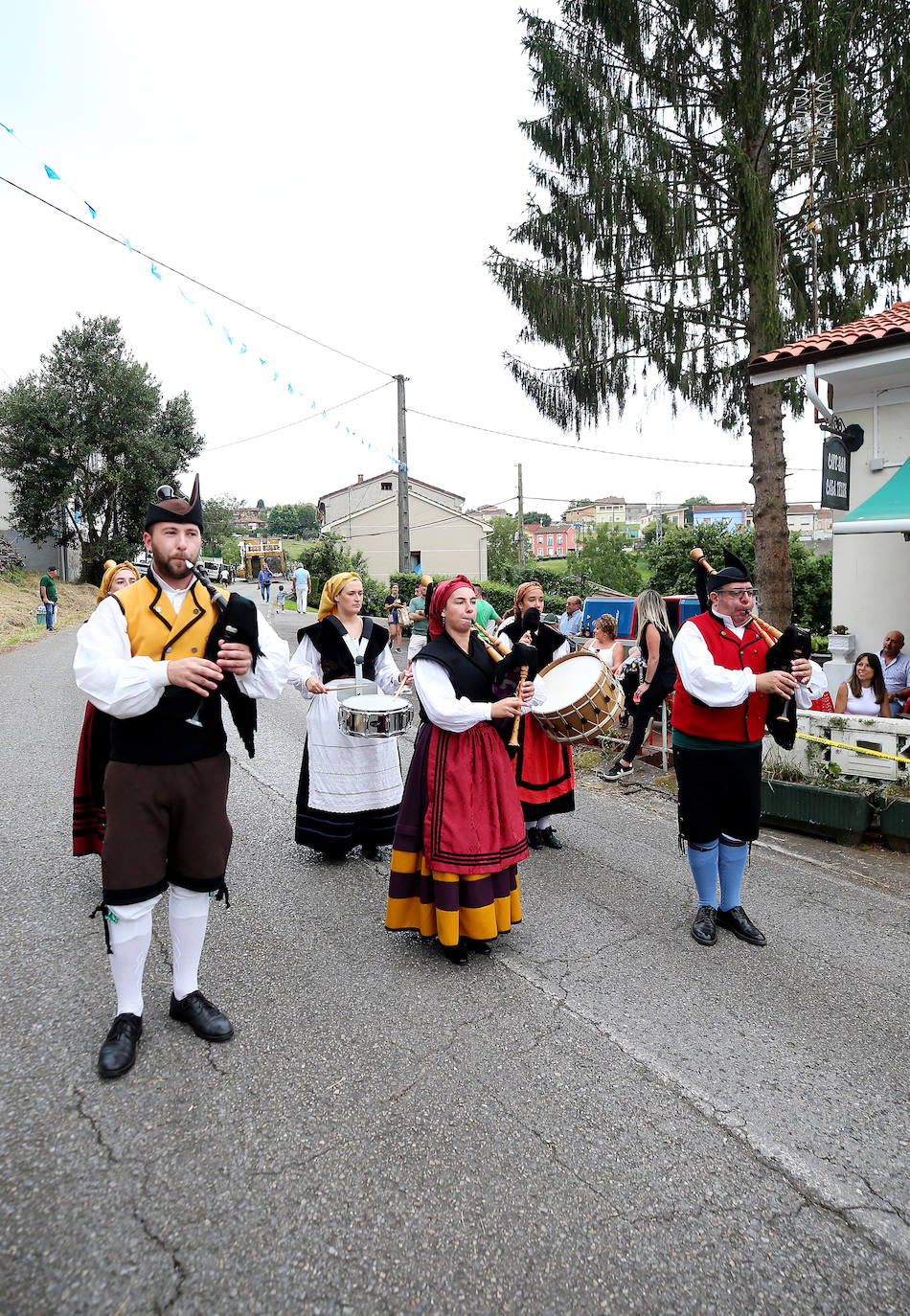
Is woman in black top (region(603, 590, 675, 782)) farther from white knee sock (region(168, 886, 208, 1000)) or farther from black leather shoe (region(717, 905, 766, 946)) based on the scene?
white knee sock (region(168, 886, 208, 1000))

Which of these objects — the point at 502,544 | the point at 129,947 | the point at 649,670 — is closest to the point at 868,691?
the point at 649,670

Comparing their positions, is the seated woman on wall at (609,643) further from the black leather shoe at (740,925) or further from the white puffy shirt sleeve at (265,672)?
the white puffy shirt sleeve at (265,672)

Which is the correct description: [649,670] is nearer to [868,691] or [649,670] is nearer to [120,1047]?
[868,691]

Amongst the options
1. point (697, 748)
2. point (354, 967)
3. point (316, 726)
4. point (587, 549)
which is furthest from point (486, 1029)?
point (587, 549)

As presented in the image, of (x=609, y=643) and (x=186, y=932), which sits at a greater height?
(x=609, y=643)

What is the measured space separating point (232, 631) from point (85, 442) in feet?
88.9

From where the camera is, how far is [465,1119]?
2.58m

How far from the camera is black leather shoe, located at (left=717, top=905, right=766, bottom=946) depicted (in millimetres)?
3956


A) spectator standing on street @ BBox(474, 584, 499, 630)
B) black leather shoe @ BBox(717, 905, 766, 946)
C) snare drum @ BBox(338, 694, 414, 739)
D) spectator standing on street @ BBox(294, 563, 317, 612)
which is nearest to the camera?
black leather shoe @ BBox(717, 905, 766, 946)

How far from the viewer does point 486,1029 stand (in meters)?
3.10

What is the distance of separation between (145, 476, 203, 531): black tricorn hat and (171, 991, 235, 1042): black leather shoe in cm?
187

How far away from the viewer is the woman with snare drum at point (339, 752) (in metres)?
4.77

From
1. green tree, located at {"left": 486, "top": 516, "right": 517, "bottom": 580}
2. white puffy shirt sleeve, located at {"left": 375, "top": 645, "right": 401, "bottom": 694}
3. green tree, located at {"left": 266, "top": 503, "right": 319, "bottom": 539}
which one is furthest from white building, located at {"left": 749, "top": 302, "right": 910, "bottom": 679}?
green tree, located at {"left": 266, "top": 503, "right": 319, "bottom": 539}

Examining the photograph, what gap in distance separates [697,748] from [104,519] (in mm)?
28495
